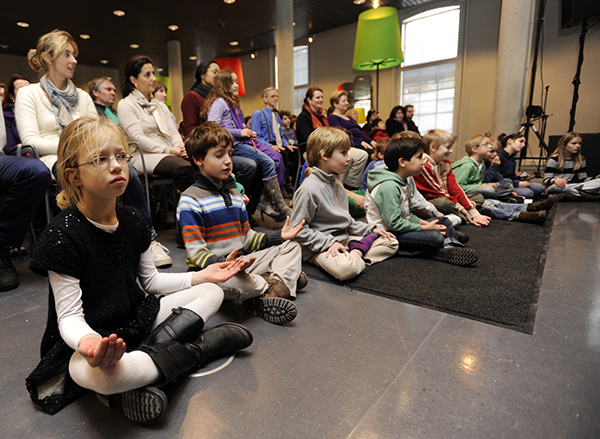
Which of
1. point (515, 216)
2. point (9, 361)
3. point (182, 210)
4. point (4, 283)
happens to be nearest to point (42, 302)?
point (4, 283)

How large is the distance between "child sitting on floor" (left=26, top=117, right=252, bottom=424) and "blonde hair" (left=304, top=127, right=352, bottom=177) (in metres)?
1.15

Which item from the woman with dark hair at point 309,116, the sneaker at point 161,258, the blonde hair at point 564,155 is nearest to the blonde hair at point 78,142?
the sneaker at point 161,258

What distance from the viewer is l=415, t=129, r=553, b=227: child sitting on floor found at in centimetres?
295

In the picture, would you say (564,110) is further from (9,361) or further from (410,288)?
(9,361)

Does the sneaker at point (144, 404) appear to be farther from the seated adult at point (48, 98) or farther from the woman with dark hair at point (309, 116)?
the woman with dark hair at point (309, 116)

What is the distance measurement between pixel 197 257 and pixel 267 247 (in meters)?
0.42

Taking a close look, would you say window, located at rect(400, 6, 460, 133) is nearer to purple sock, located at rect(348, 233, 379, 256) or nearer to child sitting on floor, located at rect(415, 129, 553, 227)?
child sitting on floor, located at rect(415, 129, 553, 227)

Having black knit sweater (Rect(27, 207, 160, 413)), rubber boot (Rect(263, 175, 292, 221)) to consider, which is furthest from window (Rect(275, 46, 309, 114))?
black knit sweater (Rect(27, 207, 160, 413))

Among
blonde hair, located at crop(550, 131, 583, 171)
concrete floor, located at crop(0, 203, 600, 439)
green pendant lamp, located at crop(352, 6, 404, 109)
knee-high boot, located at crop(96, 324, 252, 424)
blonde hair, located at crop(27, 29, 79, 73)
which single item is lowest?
concrete floor, located at crop(0, 203, 600, 439)

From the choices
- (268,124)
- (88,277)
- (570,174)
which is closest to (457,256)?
(88,277)

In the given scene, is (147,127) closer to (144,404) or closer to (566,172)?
(144,404)

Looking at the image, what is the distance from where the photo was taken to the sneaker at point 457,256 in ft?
6.44

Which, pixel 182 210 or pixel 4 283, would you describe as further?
pixel 4 283

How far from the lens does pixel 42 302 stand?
5.21 feet
